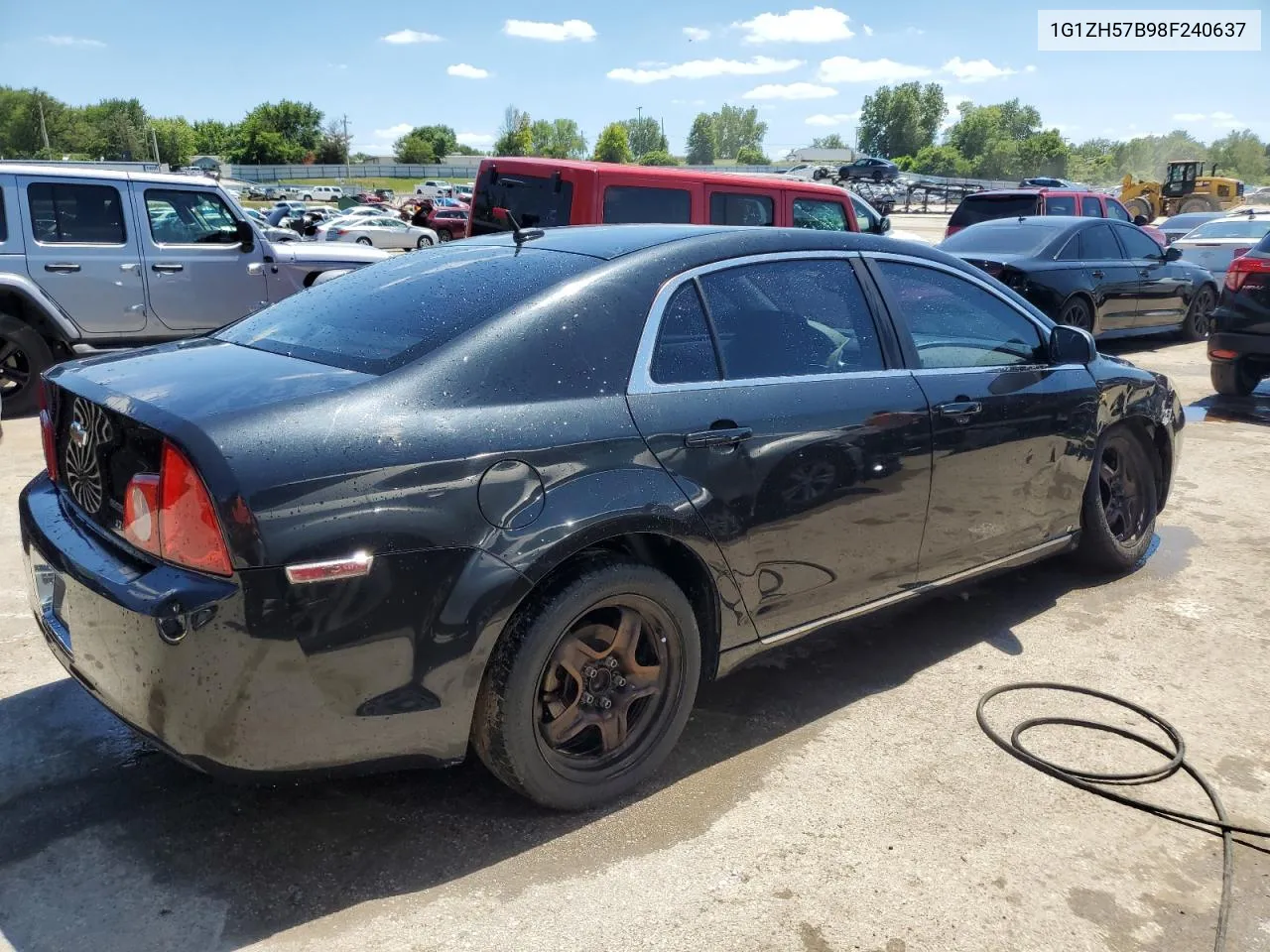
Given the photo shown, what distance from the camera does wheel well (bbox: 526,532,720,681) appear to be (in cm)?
276

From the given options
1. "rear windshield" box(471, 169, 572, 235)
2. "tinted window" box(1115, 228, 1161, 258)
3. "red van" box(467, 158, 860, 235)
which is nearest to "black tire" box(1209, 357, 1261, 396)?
"tinted window" box(1115, 228, 1161, 258)

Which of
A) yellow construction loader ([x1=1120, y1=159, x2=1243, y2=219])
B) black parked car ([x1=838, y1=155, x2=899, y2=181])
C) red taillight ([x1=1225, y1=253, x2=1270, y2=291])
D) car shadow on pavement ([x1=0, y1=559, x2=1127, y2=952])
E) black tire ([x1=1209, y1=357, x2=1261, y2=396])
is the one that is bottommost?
car shadow on pavement ([x1=0, y1=559, x2=1127, y2=952])

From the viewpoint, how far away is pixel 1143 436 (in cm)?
494

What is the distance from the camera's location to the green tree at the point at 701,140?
190 meters

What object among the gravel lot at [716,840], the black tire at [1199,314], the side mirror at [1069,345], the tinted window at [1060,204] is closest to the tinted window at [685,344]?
the gravel lot at [716,840]

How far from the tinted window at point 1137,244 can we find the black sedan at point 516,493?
8.69 metres

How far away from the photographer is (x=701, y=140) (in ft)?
629

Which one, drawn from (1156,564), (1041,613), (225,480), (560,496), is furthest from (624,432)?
(1156,564)

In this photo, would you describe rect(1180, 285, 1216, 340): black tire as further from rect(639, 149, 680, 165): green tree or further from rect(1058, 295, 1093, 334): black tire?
rect(639, 149, 680, 165): green tree

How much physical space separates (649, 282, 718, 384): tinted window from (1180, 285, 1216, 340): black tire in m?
11.9

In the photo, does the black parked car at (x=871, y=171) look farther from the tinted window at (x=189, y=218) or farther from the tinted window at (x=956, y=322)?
the tinted window at (x=956, y=322)

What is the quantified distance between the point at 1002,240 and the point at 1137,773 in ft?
28.8

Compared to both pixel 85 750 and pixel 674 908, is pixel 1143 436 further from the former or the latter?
pixel 85 750

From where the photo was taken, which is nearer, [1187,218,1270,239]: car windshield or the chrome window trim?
the chrome window trim
